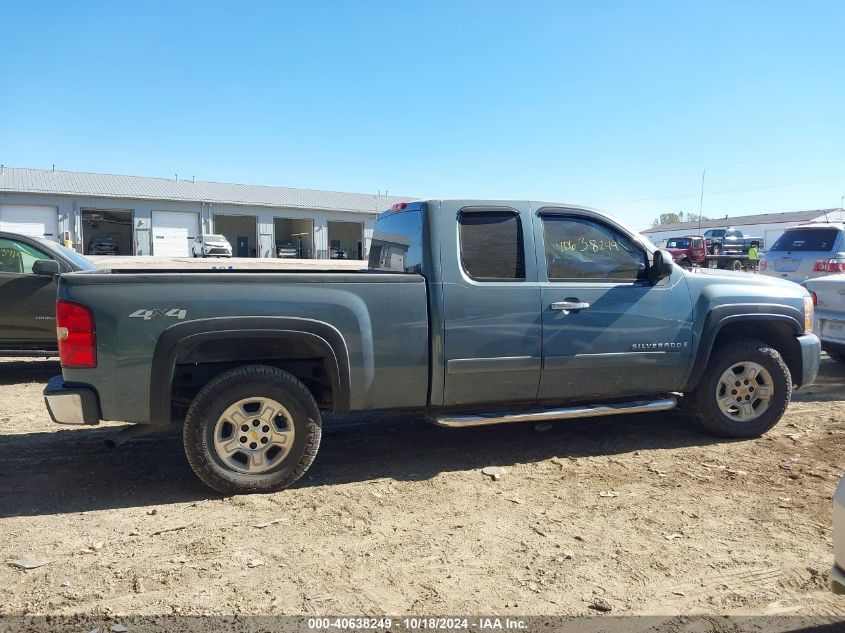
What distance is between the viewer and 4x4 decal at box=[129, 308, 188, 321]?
156 inches

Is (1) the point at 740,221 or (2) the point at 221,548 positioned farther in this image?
(1) the point at 740,221

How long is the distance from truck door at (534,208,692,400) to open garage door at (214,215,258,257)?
154 feet

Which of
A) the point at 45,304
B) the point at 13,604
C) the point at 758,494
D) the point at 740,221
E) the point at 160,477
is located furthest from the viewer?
the point at 740,221

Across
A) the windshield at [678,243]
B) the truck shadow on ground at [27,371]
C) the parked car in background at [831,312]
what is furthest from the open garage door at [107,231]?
the parked car in background at [831,312]

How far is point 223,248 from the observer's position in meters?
37.8

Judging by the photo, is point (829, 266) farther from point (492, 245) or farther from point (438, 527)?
point (438, 527)

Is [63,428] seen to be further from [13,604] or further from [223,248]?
[223,248]

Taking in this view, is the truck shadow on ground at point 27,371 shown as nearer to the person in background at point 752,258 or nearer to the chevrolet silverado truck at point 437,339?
the chevrolet silverado truck at point 437,339

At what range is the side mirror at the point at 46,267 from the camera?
7309mm

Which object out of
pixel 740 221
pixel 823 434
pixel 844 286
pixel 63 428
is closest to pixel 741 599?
pixel 823 434

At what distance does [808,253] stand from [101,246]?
3962 centimetres

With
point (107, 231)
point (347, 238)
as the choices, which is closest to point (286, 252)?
point (347, 238)

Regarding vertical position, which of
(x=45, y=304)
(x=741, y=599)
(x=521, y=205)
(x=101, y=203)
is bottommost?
(x=741, y=599)

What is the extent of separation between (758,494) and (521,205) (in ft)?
8.54
